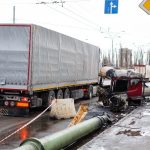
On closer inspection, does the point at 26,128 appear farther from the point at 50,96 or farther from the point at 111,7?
the point at 111,7

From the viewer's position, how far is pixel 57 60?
63.1 feet

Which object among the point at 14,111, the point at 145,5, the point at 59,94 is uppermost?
the point at 145,5

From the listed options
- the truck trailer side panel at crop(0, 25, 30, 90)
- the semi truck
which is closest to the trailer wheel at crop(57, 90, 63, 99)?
the semi truck

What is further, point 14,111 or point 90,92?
point 90,92

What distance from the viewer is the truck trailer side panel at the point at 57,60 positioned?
1659cm

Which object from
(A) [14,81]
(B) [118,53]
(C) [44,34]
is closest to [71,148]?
(A) [14,81]

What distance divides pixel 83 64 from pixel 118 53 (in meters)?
85.1

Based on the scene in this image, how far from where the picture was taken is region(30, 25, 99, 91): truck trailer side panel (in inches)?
653

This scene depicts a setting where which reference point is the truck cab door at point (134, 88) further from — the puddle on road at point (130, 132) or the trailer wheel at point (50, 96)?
the puddle on road at point (130, 132)

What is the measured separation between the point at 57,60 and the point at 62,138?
32.0ft

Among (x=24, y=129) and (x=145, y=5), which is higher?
(x=145, y=5)

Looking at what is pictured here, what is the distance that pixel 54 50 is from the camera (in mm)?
18656

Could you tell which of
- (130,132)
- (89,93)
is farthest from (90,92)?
(130,132)

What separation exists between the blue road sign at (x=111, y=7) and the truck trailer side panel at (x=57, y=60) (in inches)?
88.2
